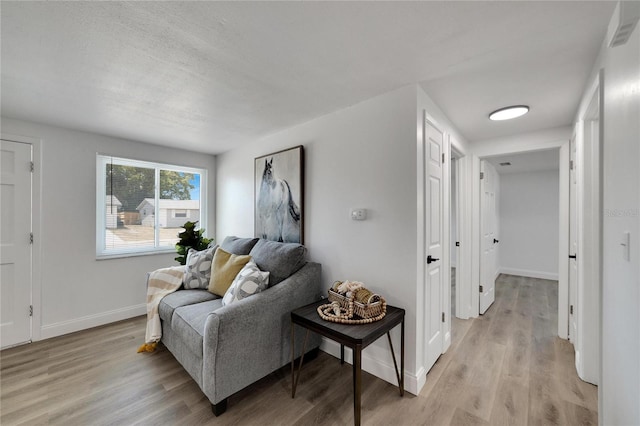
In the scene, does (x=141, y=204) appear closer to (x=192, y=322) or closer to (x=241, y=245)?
(x=241, y=245)

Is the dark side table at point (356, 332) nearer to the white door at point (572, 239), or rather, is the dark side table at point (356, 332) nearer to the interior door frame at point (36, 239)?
the white door at point (572, 239)

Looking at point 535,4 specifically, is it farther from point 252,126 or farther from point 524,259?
point 524,259

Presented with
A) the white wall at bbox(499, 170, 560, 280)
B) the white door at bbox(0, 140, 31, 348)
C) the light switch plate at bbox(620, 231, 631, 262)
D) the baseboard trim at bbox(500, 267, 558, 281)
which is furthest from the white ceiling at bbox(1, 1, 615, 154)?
the baseboard trim at bbox(500, 267, 558, 281)

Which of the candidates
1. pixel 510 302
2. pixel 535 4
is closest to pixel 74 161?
pixel 535 4

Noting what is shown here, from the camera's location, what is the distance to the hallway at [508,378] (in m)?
1.68

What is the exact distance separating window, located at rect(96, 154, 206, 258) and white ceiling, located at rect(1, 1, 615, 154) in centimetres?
89

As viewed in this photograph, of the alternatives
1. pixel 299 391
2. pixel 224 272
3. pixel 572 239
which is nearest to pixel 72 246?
pixel 224 272

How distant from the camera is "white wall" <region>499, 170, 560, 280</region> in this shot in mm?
5195

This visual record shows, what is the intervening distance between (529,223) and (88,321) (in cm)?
745

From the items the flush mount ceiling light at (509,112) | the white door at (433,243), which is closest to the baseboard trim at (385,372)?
the white door at (433,243)

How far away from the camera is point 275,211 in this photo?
2.98 metres

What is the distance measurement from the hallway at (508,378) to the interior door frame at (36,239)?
3706mm

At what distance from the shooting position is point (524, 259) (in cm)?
547

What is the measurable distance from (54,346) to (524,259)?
24.5ft
